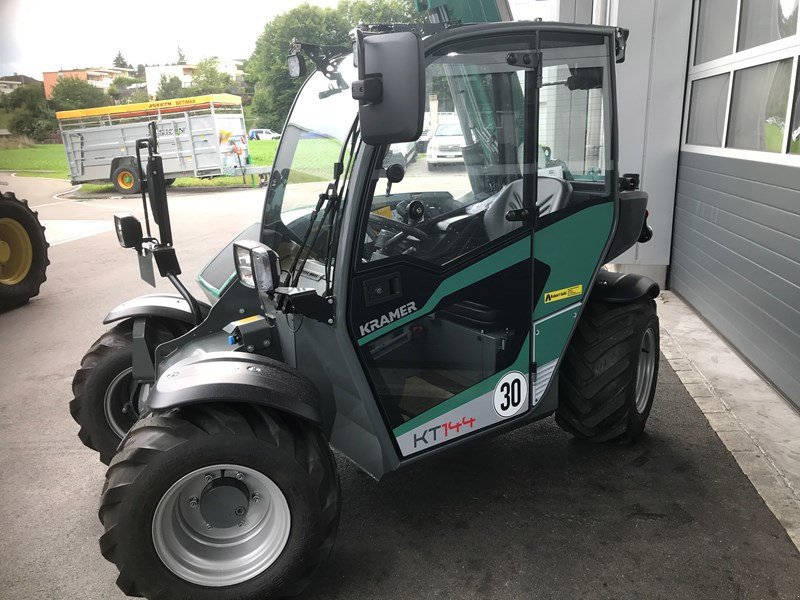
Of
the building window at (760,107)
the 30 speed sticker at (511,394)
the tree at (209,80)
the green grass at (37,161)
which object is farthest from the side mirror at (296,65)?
the tree at (209,80)

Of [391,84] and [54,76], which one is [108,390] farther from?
[54,76]

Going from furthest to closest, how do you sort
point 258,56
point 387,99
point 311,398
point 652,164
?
point 258,56 → point 652,164 → point 311,398 → point 387,99

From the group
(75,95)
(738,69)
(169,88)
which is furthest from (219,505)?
(169,88)

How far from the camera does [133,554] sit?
2289mm

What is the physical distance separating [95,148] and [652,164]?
674 inches

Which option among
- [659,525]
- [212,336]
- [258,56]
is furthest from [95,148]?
[659,525]

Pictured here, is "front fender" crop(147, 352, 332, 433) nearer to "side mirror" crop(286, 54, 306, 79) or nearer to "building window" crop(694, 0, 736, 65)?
"side mirror" crop(286, 54, 306, 79)

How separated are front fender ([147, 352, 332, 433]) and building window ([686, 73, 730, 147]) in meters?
4.94

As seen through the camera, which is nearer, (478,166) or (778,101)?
(478,166)

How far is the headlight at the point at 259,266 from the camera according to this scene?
2.40m

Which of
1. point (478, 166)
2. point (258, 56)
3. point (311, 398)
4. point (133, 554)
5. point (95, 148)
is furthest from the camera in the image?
point (95, 148)

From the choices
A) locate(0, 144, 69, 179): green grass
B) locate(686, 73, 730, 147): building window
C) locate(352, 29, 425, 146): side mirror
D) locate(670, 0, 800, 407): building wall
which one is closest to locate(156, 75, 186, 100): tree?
locate(0, 144, 69, 179): green grass

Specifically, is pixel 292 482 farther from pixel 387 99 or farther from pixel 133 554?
pixel 387 99

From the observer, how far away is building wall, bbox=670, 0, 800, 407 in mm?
4332
